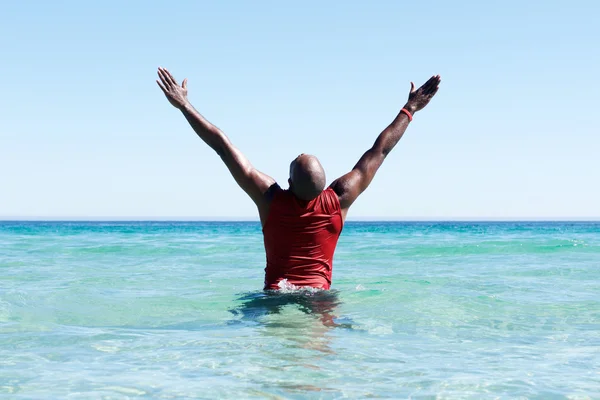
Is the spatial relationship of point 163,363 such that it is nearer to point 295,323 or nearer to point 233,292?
point 295,323

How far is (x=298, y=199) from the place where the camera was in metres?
5.20

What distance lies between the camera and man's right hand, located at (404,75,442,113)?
601cm

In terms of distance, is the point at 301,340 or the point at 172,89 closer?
the point at 301,340

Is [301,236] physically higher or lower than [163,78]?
lower

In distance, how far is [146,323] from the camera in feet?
18.8

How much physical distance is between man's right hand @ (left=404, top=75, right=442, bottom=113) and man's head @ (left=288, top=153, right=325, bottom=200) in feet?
4.73

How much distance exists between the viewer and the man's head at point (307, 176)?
16.2ft

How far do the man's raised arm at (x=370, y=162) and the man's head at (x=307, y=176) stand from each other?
1.34ft

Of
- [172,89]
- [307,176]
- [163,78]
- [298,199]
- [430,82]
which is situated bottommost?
[298,199]

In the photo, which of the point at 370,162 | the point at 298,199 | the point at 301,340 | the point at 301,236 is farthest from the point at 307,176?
the point at 301,340

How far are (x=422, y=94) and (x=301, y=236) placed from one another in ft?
6.26

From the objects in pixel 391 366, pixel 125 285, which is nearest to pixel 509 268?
pixel 125 285

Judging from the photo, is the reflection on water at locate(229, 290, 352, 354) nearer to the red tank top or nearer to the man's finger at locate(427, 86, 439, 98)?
the red tank top

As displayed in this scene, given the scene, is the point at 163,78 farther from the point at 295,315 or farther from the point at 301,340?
the point at 301,340
